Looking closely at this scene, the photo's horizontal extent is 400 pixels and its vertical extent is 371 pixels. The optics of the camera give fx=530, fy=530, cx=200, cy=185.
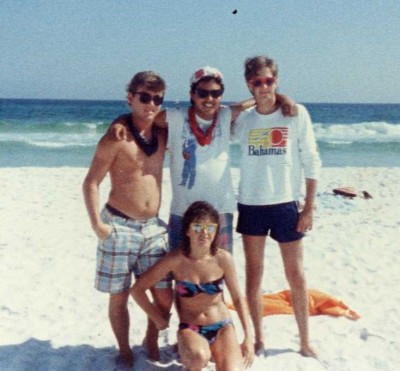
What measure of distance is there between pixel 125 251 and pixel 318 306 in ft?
7.35

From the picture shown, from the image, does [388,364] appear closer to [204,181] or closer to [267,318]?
[267,318]

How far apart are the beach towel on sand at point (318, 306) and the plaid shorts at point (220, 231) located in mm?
1477

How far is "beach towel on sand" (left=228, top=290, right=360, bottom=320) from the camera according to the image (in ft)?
15.8

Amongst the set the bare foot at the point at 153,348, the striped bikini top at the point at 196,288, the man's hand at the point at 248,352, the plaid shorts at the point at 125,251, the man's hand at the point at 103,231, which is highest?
the man's hand at the point at 103,231

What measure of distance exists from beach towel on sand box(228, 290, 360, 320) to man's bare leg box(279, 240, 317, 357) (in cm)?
90

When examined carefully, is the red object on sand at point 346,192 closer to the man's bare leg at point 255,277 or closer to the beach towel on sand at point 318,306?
the beach towel on sand at point 318,306

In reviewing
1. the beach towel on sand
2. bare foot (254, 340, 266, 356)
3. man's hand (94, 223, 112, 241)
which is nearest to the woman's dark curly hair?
man's hand (94, 223, 112, 241)

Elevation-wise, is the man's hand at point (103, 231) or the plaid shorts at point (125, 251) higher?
the man's hand at point (103, 231)

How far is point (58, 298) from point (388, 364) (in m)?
3.06

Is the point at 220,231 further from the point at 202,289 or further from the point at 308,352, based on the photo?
the point at 308,352

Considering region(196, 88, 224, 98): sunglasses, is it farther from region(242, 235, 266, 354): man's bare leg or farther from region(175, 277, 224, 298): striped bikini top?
region(175, 277, 224, 298): striped bikini top

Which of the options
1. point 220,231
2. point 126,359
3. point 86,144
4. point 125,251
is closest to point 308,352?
point 220,231

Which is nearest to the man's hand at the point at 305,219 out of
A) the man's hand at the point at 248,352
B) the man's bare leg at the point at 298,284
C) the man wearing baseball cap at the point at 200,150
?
the man's bare leg at the point at 298,284

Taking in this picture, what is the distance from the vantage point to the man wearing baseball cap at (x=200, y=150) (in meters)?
3.50
